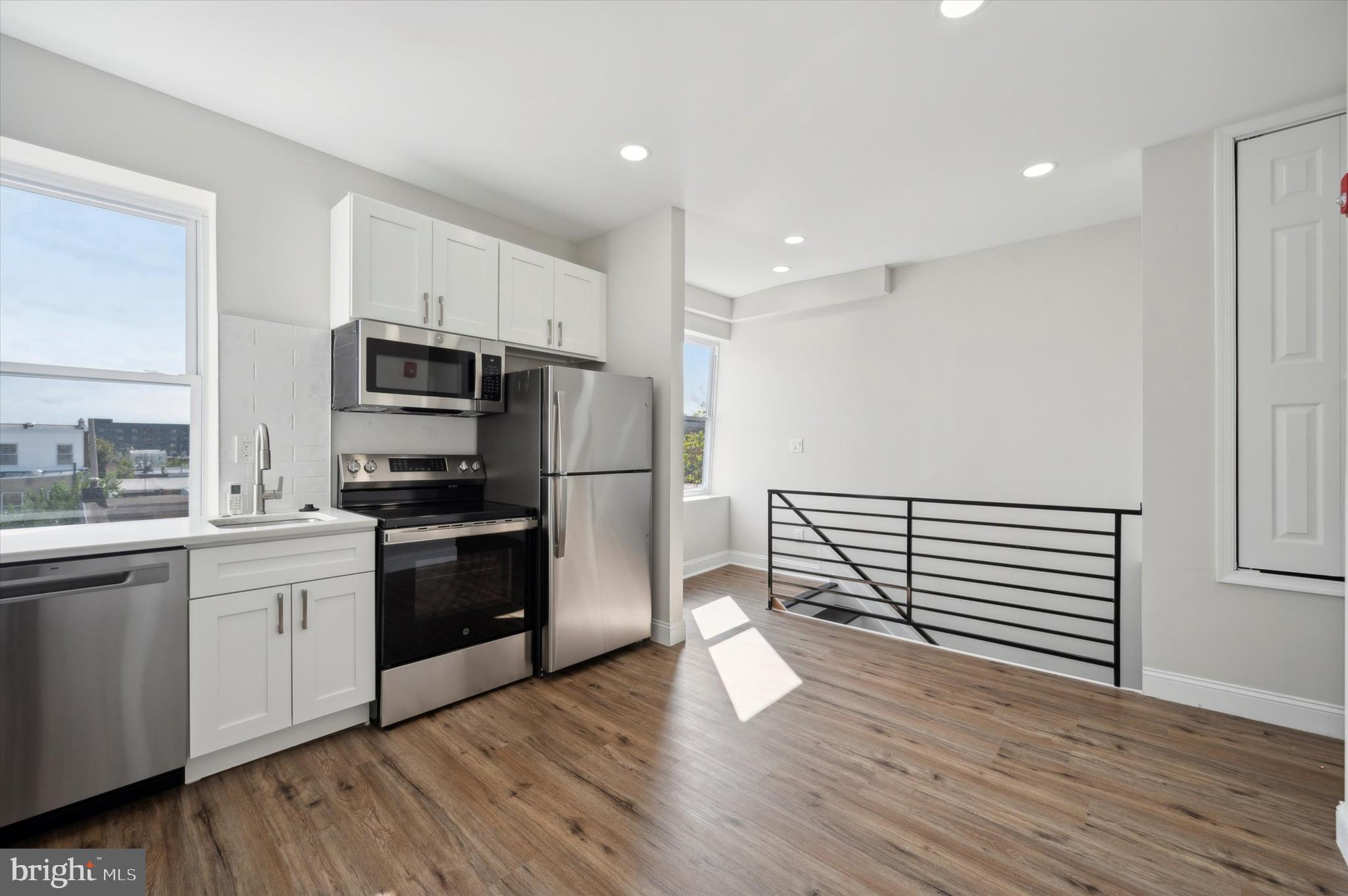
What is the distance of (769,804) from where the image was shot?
191 centimetres

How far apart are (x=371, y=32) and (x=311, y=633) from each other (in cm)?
225

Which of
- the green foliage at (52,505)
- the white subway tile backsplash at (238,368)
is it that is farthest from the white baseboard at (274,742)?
the white subway tile backsplash at (238,368)

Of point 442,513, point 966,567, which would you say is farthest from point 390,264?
point 966,567

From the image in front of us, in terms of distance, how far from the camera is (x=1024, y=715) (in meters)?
2.54

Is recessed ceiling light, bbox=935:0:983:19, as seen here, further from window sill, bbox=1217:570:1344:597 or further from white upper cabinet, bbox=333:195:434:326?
window sill, bbox=1217:570:1344:597

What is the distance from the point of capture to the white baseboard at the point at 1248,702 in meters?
2.33

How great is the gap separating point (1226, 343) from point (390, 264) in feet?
12.6

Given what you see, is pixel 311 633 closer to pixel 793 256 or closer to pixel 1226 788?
pixel 1226 788

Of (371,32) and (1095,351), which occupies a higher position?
(371,32)

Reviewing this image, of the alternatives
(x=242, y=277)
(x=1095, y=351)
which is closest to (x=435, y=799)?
(x=242, y=277)

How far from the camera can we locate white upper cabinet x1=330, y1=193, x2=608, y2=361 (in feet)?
8.57

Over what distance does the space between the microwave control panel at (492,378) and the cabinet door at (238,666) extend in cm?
129

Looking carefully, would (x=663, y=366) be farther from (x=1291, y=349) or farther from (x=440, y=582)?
(x=1291, y=349)

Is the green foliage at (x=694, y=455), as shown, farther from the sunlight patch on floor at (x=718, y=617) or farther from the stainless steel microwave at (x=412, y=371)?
the stainless steel microwave at (x=412, y=371)
